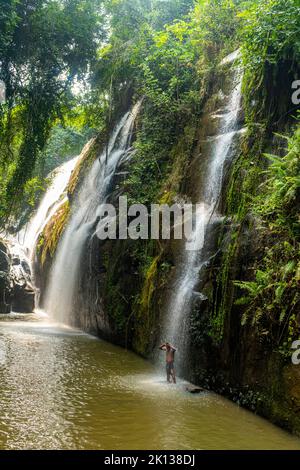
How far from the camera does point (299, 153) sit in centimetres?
681

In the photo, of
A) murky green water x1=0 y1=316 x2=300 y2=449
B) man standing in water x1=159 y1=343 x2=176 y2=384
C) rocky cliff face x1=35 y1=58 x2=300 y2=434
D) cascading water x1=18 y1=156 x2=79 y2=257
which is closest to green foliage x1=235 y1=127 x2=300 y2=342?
rocky cliff face x1=35 y1=58 x2=300 y2=434

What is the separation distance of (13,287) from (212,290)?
14.1 metres

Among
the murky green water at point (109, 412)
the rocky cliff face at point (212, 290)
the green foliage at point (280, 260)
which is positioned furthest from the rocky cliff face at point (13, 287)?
the green foliage at point (280, 260)

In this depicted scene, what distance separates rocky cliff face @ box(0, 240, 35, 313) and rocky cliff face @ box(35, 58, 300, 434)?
5.46 m

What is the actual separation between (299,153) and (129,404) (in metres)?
5.25

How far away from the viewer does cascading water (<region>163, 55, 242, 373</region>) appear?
9.20 metres

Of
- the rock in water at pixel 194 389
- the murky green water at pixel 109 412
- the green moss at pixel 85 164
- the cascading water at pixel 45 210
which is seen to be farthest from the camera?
the cascading water at pixel 45 210

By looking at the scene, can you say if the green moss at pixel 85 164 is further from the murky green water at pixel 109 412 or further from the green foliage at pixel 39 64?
the murky green water at pixel 109 412

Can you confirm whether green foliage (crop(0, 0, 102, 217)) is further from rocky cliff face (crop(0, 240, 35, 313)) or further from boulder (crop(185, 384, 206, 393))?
boulder (crop(185, 384, 206, 393))

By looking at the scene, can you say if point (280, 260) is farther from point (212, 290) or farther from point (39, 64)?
point (39, 64)

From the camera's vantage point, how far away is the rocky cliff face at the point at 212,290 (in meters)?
6.60

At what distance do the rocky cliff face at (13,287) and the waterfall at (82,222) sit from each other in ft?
4.86

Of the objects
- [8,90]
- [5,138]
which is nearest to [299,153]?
[8,90]

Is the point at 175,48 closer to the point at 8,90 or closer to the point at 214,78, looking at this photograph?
the point at 214,78
